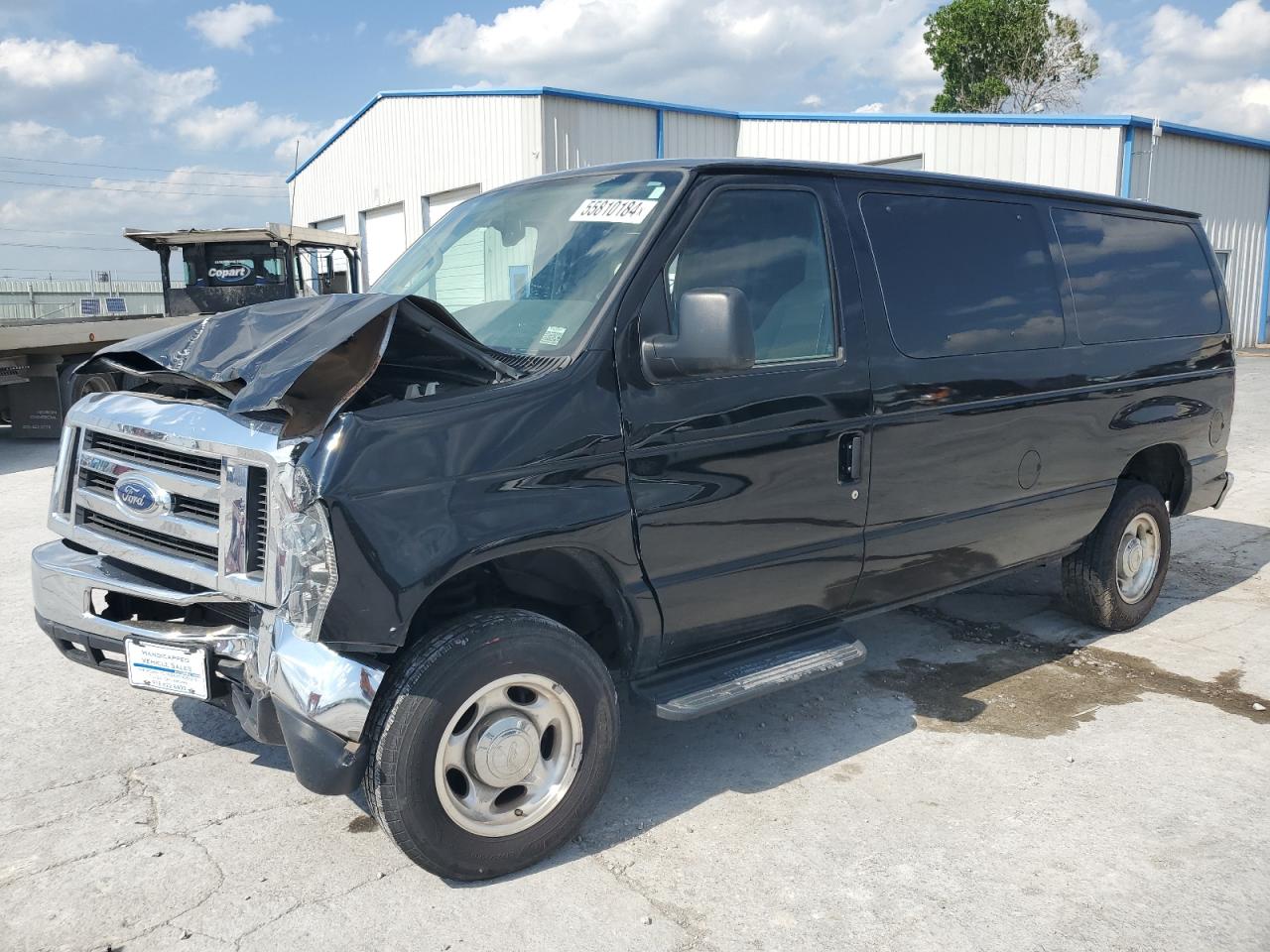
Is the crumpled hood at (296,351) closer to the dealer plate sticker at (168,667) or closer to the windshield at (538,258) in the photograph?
the windshield at (538,258)

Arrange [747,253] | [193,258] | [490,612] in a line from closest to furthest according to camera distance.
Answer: [490,612] → [747,253] → [193,258]

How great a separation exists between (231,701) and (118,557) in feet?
2.10

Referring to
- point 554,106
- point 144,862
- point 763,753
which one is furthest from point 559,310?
point 554,106

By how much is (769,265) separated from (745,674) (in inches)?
57.1

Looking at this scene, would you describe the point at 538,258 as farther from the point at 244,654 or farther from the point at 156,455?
the point at 244,654

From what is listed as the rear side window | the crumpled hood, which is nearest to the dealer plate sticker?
the crumpled hood

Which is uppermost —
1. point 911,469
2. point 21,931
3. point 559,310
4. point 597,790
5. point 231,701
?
point 559,310

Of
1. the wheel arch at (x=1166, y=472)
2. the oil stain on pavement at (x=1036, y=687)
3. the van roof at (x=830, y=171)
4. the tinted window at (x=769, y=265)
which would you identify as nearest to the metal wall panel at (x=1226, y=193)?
the wheel arch at (x=1166, y=472)

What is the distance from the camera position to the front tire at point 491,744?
287cm

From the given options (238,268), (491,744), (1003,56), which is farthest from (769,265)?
(1003,56)

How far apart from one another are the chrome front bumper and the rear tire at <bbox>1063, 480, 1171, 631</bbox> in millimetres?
3842

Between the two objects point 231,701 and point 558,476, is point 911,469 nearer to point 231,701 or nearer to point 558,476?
point 558,476

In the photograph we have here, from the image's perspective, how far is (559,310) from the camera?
341 centimetres

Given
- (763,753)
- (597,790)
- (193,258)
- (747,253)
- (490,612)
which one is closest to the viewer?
(490,612)
